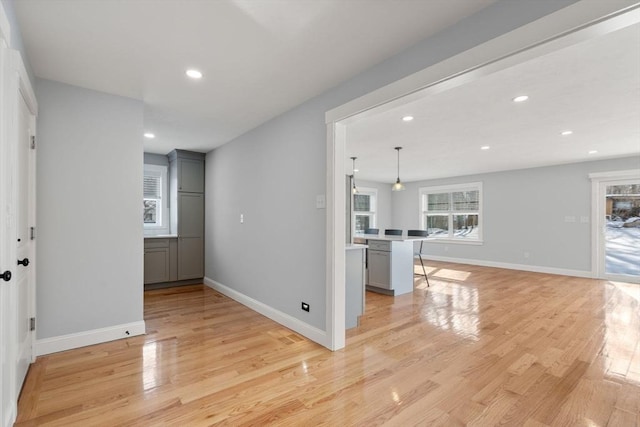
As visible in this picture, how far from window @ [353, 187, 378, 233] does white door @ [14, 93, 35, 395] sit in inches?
309

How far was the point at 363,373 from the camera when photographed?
7.78 feet

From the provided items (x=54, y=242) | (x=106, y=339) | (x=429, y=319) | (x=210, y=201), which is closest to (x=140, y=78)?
(x=54, y=242)

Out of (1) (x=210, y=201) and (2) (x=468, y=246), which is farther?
(2) (x=468, y=246)

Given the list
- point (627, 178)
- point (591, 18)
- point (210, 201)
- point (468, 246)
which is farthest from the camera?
point (468, 246)

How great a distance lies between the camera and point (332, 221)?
280cm

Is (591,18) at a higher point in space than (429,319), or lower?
higher

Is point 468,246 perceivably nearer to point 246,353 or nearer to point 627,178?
point 627,178

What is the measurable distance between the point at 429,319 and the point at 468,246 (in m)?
5.30

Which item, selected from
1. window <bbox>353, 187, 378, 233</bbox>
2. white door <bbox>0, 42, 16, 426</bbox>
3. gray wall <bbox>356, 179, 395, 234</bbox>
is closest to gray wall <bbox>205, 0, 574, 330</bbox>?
white door <bbox>0, 42, 16, 426</bbox>

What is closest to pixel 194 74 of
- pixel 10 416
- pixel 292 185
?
pixel 292 185

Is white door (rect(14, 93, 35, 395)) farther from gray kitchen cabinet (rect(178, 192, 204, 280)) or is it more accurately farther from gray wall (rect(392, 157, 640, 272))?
gray wall (rect(392, 157, 640, 272))

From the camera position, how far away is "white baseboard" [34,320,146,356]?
106 inches

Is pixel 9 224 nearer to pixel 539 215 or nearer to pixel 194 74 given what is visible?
pixel 194 74

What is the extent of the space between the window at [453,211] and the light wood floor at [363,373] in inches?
175
